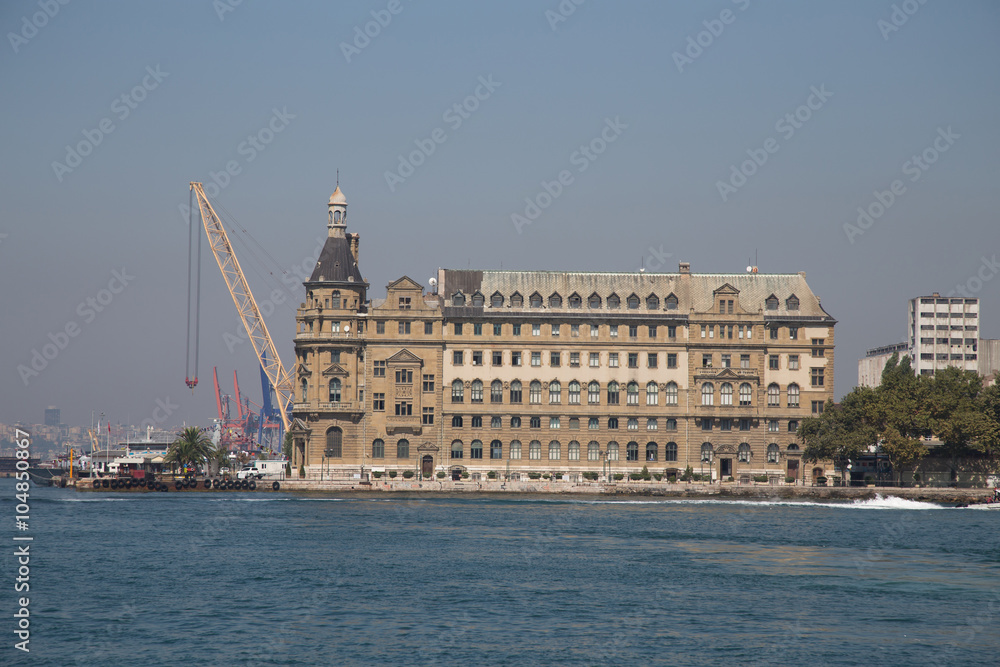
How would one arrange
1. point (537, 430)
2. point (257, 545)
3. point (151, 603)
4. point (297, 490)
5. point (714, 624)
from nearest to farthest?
point (714, 624) < point (151, 603) < point (257, 545) < point (297, 490) < point (537, 430)

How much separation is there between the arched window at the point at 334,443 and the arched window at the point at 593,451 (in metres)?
31.7

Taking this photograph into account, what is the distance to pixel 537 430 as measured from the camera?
159625 millimetres

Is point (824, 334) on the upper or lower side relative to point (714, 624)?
upper

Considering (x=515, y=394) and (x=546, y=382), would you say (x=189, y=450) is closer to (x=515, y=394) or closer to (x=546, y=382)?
(x=515, y=394)

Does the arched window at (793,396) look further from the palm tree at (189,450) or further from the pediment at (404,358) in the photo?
the palm tree at (189,450)

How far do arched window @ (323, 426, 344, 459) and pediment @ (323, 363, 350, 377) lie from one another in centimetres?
690

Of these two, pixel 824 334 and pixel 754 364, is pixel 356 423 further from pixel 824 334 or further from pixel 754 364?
pixel 824 334

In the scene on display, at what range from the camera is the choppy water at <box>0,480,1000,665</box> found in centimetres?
5231

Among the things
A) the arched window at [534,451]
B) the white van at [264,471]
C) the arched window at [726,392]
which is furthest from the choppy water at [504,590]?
the arched window at [726,392]

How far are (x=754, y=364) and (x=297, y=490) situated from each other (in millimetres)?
60318

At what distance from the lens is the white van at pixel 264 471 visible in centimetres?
15762

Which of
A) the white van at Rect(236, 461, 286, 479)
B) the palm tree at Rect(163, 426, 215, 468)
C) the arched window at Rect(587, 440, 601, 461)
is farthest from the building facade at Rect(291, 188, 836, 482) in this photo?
the palm tree at Rect(163, 426, 215, 468)

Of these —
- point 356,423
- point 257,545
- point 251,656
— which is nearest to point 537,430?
point 356,423

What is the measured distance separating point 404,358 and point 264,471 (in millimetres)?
23204
